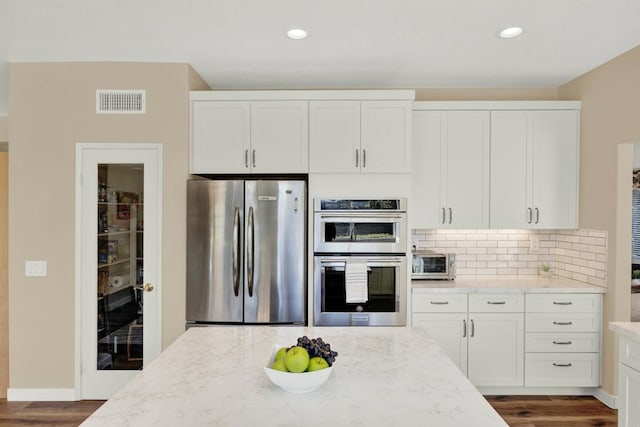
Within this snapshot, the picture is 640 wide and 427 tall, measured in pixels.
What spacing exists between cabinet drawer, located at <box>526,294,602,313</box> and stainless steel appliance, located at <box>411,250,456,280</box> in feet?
2.17

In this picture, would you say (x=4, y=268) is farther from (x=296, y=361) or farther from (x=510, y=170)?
(x=510, y=170)

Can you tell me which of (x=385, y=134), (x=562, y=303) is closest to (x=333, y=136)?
(x=385, y=134)

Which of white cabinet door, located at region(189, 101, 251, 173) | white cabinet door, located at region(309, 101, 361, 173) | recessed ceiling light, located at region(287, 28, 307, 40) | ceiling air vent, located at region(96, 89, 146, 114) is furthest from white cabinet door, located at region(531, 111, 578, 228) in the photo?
ceiling air vent, located at region(96, 89, 146, 114)

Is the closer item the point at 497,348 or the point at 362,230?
the point at 362,230

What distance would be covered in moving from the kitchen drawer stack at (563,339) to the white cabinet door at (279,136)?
225 centimetres

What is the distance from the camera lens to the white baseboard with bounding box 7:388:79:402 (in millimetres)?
3438

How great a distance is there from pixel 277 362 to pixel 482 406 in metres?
0.69

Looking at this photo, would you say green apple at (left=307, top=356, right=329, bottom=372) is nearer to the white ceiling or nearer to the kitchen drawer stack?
the white ceiling

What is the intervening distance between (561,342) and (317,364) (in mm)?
2948

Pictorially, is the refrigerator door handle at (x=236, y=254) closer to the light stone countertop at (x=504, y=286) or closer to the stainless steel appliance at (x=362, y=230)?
the stainless steel appliance at (x=362, y=230)

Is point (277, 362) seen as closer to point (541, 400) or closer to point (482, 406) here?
point (482, 406)

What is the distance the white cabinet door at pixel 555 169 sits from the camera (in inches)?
150

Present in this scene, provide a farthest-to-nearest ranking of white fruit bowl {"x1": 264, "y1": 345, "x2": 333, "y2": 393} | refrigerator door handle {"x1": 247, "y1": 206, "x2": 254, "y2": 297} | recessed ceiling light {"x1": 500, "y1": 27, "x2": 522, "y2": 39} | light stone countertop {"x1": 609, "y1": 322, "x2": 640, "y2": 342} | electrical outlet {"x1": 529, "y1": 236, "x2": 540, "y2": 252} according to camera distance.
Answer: electrical outlet {"x1": 529, "y1": 236, "x2": 540, "y2": 252}, refrigerator door handle {"x1": 247, "y1": 206, "x2": 254, "y2": 297}, recessed ceiling light {"x1": 500, "y1": 27, "x2": 522, "y2": 39}, light stone countertop {"x1": 609, "y1": 322, "x2": 640, "y2": 342}, white fruit bowl {"x1": 264, "y1": 345, "x2": 333, "y2": 393}

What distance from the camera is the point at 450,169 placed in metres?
3.82
